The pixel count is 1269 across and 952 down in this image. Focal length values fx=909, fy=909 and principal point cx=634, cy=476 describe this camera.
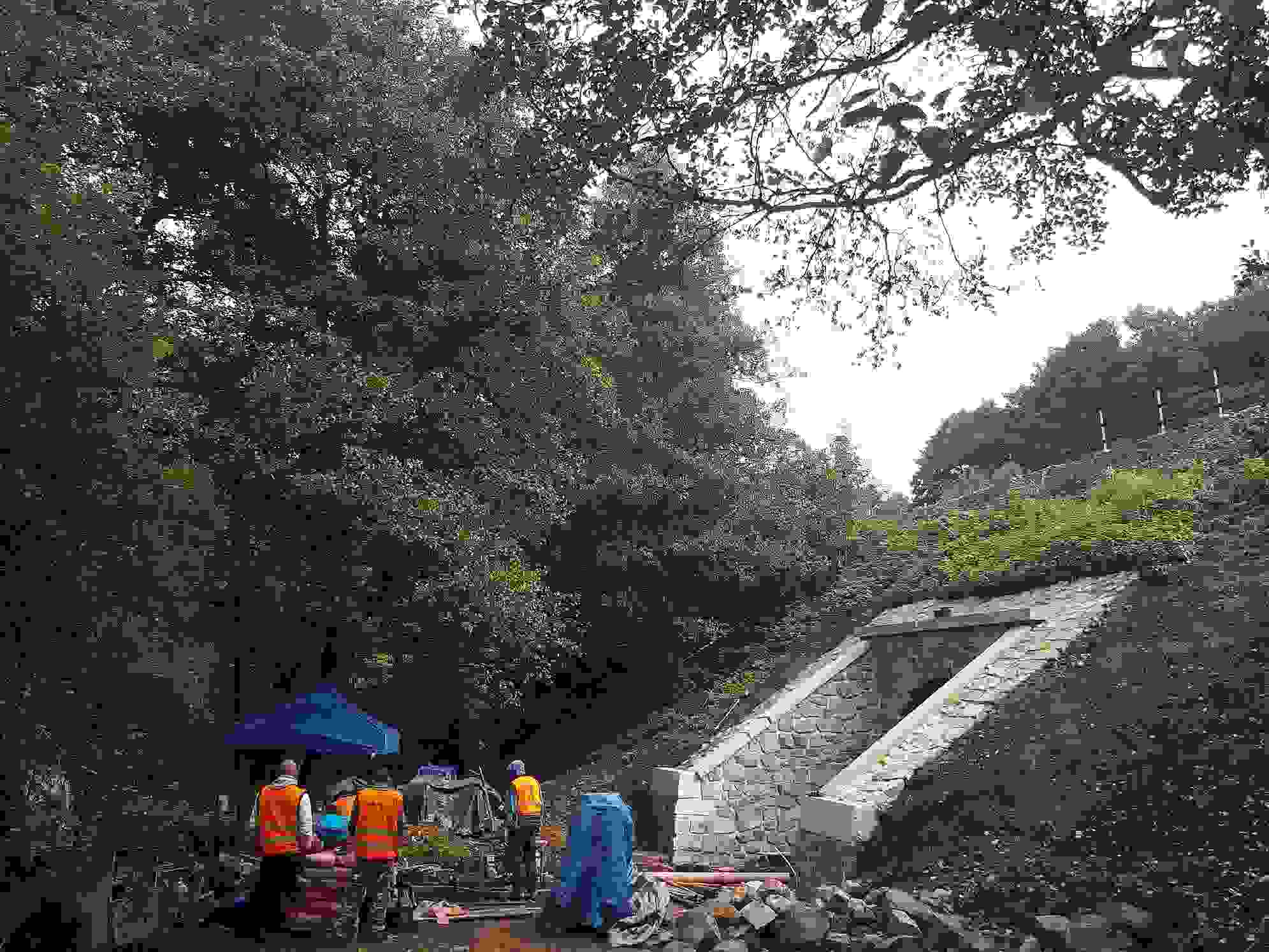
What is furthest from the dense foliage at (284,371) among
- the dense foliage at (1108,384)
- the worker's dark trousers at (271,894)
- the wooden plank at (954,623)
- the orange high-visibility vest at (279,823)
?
the dense foliage at (1108,384)

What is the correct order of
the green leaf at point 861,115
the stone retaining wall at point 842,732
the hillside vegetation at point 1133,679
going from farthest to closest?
Result: 1. the stone retaining wall at point 842,732
2. the hillside vegetation at point 1133,679
3. the green leaf at point 861,115

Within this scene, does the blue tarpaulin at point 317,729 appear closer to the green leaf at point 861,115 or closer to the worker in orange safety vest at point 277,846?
the worker in orange safety vest at point 277,846

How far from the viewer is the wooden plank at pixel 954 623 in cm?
1118

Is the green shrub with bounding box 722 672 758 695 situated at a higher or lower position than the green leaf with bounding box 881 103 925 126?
lower

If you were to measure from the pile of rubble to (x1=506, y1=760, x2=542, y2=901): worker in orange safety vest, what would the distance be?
243 centimetres

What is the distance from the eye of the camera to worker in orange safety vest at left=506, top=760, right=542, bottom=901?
1005 cm

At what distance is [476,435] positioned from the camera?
42.4 feet

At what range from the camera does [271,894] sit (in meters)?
8.58

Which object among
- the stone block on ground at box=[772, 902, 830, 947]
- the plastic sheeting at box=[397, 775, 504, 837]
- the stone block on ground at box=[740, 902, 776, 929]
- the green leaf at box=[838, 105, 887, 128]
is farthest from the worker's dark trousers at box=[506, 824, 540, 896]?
the green leaf at box=[838, 105, 887, 128]

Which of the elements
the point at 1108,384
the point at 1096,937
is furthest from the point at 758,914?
the point at 1108,384

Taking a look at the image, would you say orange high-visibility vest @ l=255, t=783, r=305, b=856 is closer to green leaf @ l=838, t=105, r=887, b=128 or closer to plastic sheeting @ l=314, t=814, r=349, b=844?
plastic sheeting @ l=314, t=814, r=349, b=844

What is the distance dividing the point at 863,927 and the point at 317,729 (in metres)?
6.77

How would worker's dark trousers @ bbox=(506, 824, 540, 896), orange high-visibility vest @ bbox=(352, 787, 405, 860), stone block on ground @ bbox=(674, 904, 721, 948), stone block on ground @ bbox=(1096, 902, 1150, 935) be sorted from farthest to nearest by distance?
worker's dark trousers @ bbox=(506, 824, 540, 896) < orange high-visibility vest @ bbox=(352, 787, 405, 860) < stone block on ground @ bbox=(674, 904, 721, 948) < stone block on ground @ bbox=(1096, 902, 1150, 935)

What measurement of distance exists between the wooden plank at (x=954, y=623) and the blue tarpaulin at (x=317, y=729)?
7.19 m
